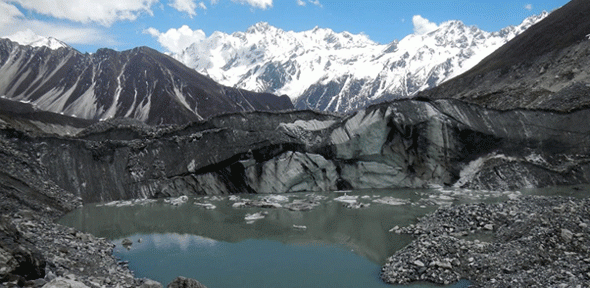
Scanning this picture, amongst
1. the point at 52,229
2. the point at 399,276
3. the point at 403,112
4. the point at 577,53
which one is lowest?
the point at 399,276

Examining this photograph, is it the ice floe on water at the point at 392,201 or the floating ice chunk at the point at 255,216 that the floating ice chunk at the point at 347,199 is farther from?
the floating ice chunk at the point at 255,216

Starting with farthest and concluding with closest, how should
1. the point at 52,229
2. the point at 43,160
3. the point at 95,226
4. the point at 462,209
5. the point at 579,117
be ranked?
the point at 579,117 < the point at 43,160 < the point at 95,226 < the point at 462,209 < the point at 52,229

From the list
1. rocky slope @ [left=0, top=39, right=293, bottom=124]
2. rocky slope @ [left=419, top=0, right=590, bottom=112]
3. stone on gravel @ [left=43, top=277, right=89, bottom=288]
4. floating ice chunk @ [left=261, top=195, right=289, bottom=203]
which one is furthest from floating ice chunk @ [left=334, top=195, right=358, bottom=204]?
rocky slope @ [left=0, top=39, right=293, bottom=124]

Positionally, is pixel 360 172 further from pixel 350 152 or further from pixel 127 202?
pixel 127 202

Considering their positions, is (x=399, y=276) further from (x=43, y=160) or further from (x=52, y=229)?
(x=43, y=160)

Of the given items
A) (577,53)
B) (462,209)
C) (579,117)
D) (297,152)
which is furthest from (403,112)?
(577,53)

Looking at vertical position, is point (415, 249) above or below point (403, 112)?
below

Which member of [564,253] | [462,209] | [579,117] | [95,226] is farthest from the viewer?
[579,117]
